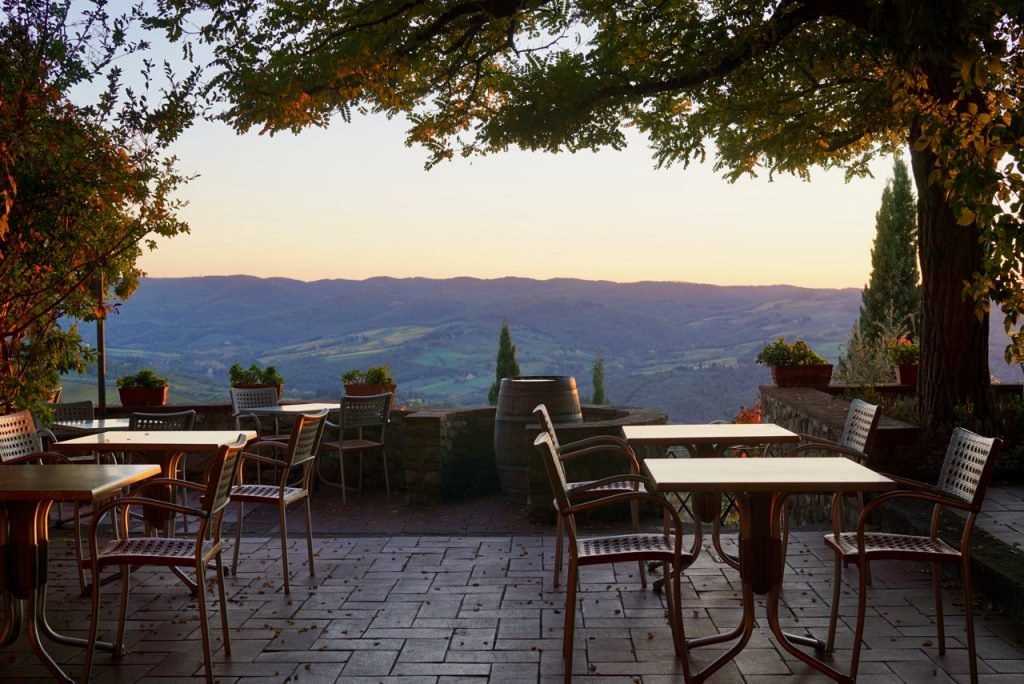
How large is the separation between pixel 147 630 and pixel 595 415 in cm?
505

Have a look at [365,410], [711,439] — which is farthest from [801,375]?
[711,439]

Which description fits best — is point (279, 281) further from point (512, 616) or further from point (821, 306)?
point (512, 616)

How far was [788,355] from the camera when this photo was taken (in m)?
10.2

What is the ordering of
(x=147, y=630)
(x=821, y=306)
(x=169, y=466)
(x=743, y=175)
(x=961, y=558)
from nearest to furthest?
(x=961, y=558) < (x=147, y=630) < (x=169, y=466) < (x=743, y=175) < (x=821, y=306)

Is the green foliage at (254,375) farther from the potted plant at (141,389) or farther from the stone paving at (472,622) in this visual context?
the stone paving at (472,622)

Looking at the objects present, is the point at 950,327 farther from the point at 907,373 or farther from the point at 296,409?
the point at 296,409

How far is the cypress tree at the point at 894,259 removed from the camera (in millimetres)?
15289

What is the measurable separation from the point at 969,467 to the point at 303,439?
10.6 feet

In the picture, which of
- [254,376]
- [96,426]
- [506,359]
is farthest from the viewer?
[506,359]

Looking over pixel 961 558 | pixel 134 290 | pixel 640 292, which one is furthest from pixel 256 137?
pixel 640 292

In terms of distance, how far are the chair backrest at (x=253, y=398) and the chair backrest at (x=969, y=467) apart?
20.2ft

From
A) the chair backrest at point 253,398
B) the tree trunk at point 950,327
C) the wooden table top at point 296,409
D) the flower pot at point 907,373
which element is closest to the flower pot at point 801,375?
the flower pot at point 907,373

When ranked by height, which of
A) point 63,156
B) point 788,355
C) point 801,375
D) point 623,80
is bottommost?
point 801,375

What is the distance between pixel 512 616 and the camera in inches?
177
